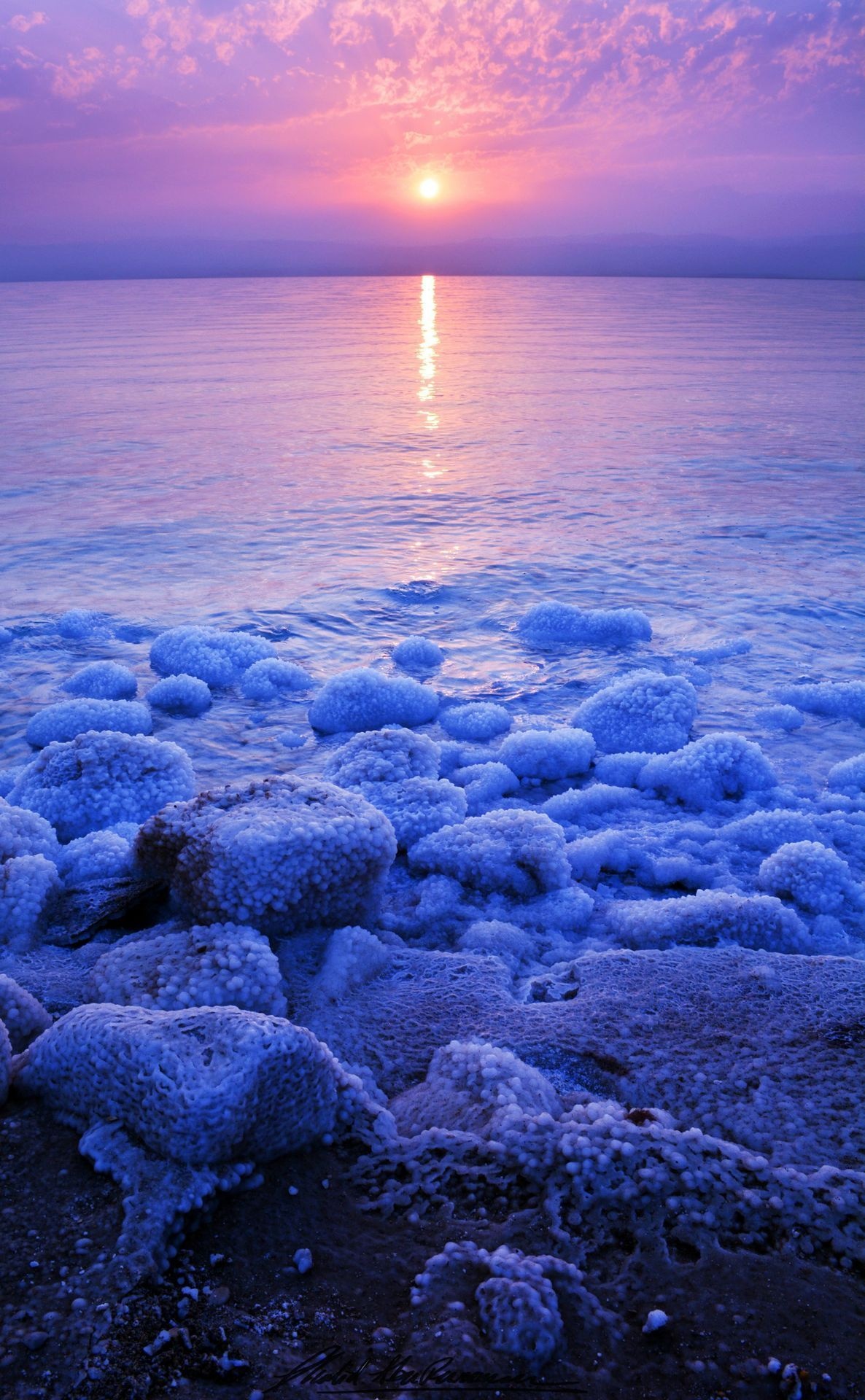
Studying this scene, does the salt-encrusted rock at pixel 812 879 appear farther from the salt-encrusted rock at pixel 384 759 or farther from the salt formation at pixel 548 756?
the salt-encrusted rock at pixel 384 759

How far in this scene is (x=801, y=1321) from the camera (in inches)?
58.6

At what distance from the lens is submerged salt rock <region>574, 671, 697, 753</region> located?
4395mm

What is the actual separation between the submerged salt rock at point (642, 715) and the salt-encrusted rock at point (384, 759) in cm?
88

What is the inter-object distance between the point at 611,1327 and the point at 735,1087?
2.34 ft

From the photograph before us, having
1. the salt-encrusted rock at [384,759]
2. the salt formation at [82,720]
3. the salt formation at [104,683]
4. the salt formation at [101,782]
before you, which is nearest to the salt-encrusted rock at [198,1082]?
the salt formation at [101,782]

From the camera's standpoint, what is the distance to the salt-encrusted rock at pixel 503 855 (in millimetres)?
3254

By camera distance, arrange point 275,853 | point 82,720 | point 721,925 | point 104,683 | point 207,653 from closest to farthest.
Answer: point 275,853
point 721,925
point 82,720
point 104,683
point 207,653

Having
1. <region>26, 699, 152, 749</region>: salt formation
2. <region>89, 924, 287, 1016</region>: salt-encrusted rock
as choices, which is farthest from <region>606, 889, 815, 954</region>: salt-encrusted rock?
<region>26, 699, 152, 749</region>: salt formation

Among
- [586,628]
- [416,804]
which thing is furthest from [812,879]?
[586,628]

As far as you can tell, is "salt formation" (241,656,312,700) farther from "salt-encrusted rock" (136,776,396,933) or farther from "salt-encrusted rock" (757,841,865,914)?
"salt-encrusted rock" (757,841,865,914)

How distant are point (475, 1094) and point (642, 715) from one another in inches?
107

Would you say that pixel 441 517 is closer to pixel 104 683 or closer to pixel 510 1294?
pixel 104 683

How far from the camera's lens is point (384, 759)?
3918mm

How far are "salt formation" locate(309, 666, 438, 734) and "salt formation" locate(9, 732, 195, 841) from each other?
35.7 inches
